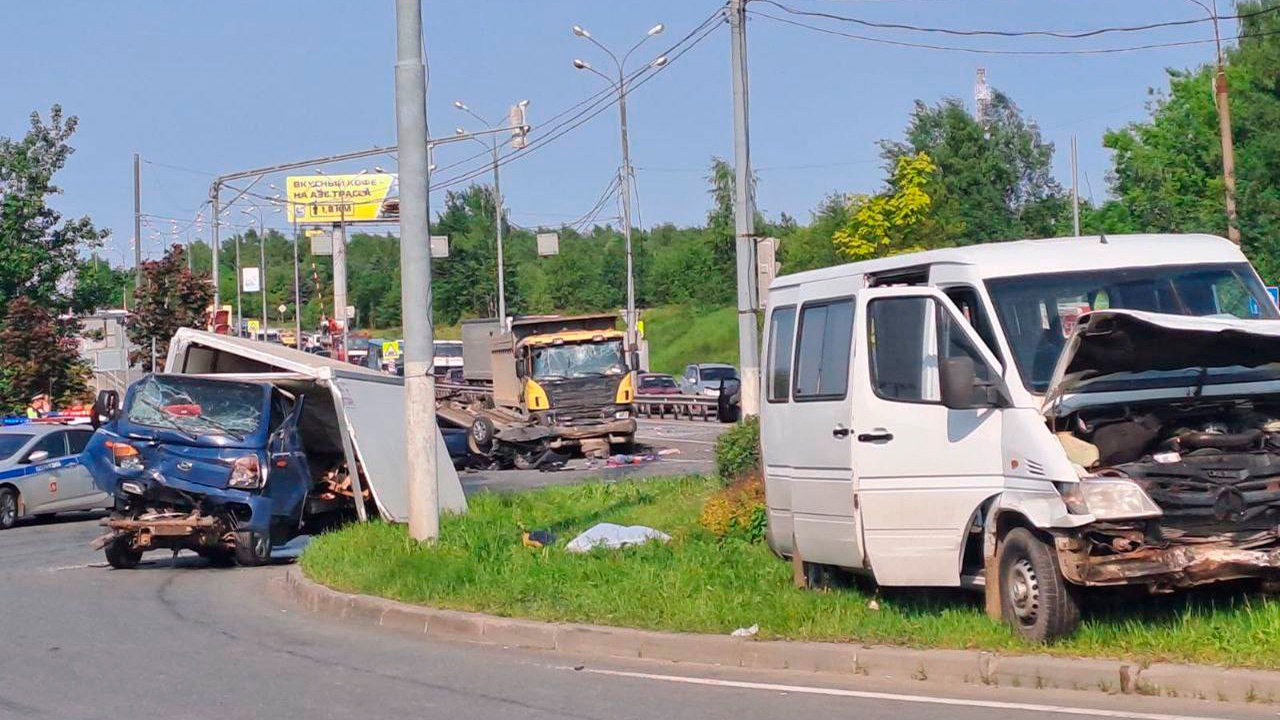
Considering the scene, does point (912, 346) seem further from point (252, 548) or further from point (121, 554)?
point (121, 554)

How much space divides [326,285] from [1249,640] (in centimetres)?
12325

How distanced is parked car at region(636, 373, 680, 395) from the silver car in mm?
33909

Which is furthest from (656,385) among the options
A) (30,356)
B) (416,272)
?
(416,272)

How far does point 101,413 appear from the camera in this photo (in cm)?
1628

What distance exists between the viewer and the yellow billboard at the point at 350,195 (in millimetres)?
93750

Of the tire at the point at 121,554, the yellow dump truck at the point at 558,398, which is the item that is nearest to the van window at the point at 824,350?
the tire at the point at 121,554

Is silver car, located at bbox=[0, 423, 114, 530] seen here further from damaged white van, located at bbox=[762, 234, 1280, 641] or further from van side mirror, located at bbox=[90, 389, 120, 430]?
damaged white van, located at bbox=[762, 234, 1280, 641]

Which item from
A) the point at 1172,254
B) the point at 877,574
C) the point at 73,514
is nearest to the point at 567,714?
the point at 877,574

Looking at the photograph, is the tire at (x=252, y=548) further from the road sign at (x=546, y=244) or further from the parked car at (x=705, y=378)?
the road sign at (x=546, y=244)

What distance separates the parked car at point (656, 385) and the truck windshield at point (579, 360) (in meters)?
20.6

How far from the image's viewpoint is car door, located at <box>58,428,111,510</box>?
24.3 meters

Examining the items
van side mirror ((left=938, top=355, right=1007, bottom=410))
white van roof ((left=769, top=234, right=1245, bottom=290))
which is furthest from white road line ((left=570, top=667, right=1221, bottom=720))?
white van roof ((left=769, top=234, right=1245, bottom=290))

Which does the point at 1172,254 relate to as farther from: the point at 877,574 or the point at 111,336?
the point at 111,336

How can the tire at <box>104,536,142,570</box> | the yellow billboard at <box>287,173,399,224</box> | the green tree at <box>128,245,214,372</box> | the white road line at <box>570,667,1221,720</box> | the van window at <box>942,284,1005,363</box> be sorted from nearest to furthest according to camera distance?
1. the white road line at <box>570,667,1221,720</box>
2. the van window at <box>942,284,1005,363</box>
3. the tire at <box>104,536,142,570</box>
4. the green tree at <box>128,245,214,372</box>
5. the yellow billboard at <box>287,173,399,224</box>
